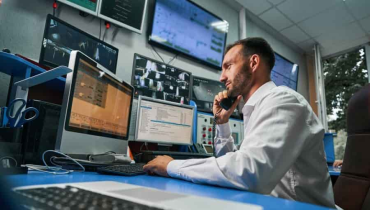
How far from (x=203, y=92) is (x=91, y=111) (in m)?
1.69

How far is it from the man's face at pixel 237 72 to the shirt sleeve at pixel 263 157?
47 cm

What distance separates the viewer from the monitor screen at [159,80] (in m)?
2.07

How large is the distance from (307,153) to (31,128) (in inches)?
43.2

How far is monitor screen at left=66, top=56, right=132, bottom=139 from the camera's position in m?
0.88

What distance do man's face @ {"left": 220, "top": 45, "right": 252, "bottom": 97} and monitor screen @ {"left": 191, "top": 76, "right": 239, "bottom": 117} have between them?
1115 millimetres

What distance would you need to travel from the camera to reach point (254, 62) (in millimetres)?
1266

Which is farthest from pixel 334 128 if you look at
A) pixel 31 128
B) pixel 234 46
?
pixel 31 128

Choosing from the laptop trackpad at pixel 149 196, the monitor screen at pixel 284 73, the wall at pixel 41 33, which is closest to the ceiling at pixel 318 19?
the monitor screen at pixel 284 73

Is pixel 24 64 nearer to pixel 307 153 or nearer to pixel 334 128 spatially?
pixel 307 153

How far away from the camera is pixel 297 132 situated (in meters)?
0.74

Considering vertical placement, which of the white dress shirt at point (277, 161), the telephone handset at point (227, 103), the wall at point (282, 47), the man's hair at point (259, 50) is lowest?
the white dress shirt at point (277, 161)

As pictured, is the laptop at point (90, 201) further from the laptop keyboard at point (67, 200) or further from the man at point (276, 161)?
the man at point (276, 161)

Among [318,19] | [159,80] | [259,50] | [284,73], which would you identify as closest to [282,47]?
[284,73]

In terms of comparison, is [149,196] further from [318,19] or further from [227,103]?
[318,19]
